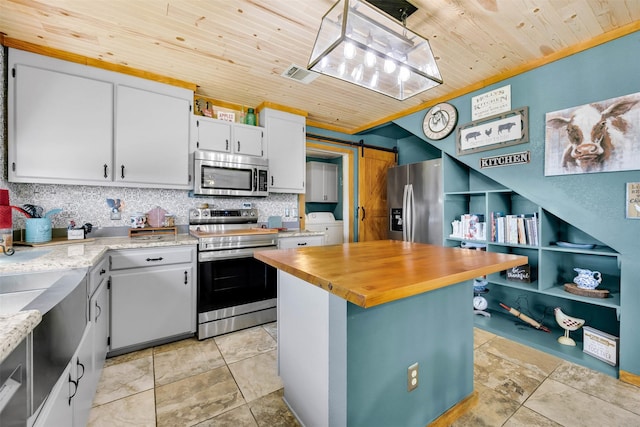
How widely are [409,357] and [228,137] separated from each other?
108 inches

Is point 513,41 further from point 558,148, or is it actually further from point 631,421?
point 631,421

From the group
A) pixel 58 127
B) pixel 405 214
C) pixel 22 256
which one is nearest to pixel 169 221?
pixel 58 127

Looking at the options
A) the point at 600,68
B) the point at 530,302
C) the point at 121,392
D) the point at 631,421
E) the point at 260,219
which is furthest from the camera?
the point at 260,219

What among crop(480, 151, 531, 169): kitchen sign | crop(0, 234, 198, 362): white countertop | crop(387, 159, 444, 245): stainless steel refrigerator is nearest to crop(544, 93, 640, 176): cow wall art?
crop(480, 151, 531, 169): kitchen sign

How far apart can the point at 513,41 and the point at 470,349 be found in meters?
2.31

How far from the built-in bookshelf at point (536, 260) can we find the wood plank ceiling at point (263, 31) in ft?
4.07

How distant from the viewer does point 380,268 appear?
4.12 ft

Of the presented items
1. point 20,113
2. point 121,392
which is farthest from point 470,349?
point 20,113

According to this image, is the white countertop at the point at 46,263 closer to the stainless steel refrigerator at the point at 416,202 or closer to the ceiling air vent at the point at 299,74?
the ceiling air vent at the point at 299,74

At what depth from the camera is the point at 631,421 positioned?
61.8 inches

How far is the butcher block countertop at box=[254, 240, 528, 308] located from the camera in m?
0.95

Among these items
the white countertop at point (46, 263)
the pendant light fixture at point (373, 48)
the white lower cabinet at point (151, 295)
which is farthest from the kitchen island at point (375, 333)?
the white lower cabinet at point (151, 295)

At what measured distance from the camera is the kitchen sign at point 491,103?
2.67m

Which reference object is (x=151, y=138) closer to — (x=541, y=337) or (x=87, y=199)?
(x=87, y=199)
